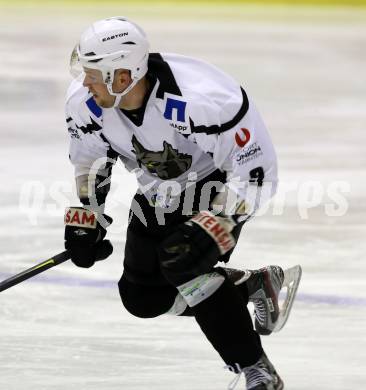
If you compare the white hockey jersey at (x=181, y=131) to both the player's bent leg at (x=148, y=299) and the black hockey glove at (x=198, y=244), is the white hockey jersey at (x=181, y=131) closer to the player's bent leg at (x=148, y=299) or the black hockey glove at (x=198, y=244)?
the black hockey glove at (x=198, y=244)

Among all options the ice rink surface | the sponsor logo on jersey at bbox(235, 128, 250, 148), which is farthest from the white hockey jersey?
the ice rink surface

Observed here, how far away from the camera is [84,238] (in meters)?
3.79

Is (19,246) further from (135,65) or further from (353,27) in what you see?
(353,27)

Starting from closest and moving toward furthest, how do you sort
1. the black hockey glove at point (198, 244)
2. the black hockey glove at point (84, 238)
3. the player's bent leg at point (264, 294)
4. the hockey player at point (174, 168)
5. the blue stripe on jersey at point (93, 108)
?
the black hockey glove at point (198, 244) → the hockey player at point (174, 168) → the blue stripe on jersey at point (93, 108) → the black hockey glove at point (84, 238) → the player's bent leg at point (264, 294)

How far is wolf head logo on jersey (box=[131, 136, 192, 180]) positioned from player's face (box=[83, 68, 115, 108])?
0.20 metres

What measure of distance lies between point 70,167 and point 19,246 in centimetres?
130

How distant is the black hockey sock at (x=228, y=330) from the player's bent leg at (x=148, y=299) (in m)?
0.28

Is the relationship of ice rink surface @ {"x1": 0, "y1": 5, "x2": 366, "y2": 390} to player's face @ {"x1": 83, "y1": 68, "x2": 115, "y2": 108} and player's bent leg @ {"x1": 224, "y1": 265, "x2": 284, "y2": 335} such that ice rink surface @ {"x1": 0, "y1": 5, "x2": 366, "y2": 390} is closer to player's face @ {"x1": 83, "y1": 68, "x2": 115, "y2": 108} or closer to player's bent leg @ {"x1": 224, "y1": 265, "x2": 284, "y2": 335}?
player's bent leg @ {"x1": 224, "y1": 265, "x2": 284, "y2": 335}

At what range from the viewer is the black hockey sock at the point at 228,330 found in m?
3.47

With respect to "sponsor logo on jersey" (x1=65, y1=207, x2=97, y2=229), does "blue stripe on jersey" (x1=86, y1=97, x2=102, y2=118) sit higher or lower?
higher

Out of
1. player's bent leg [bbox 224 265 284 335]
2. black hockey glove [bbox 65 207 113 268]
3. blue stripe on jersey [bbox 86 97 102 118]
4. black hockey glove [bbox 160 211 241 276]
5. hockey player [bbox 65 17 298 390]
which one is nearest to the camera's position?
black hockey glove [bbox 160 211 241 276]

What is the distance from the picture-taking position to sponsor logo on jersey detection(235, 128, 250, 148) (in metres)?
3.46

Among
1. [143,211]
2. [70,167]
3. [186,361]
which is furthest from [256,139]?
[70,167]

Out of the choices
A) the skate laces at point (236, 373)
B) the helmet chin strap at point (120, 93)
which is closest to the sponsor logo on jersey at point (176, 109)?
the helmet chin strap at point (120, 93)
